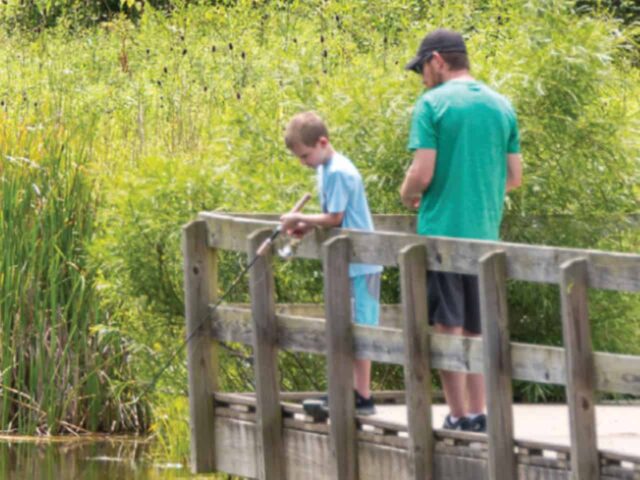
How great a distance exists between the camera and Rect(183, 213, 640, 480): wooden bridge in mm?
6734

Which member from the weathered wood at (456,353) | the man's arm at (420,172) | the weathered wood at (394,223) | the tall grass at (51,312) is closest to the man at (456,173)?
the man's arm at (420,172)

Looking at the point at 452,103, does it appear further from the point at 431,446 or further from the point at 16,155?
the point at 16,155

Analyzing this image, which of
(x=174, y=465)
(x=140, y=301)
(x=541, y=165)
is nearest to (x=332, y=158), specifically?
(x=541, y=165)

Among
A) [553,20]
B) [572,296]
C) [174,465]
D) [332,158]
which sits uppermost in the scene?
[553,20]

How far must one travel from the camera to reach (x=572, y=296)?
21.9 ft

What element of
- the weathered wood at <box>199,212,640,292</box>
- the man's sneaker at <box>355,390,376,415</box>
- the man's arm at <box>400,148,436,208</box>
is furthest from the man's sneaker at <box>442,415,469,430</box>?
the man's arm at <box>400,148,436,208</box>

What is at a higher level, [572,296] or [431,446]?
[572,296]

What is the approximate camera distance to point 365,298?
789 centimetres

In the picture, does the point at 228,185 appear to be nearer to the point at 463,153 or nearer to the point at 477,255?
the point at 463,153

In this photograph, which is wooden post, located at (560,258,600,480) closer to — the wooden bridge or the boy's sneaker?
the wooden bridge

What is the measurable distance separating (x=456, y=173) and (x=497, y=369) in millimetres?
761

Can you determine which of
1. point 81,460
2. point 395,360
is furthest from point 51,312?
point 395,360

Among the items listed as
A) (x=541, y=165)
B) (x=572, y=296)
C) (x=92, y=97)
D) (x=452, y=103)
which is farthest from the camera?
(x=92, y=97)

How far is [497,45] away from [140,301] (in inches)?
101
